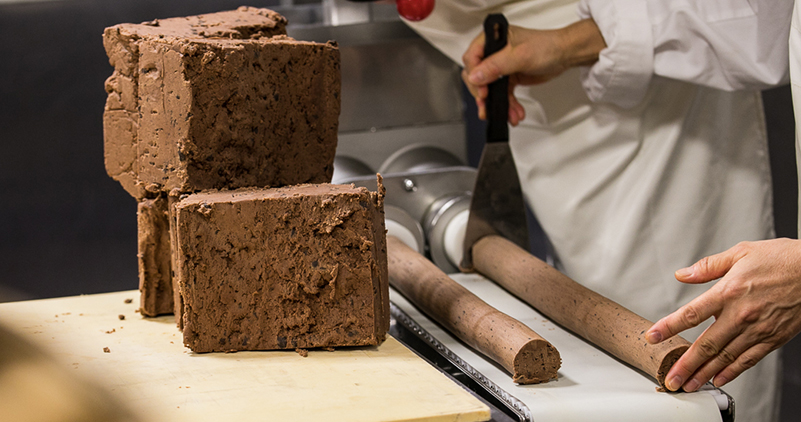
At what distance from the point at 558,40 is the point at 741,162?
0.59m

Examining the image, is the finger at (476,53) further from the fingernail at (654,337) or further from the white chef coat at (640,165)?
the fingernail at (654,337)

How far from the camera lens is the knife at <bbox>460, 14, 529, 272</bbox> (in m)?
1.65

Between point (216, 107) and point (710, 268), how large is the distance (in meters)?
0.86

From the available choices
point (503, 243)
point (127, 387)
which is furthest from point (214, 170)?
point (503, 243)

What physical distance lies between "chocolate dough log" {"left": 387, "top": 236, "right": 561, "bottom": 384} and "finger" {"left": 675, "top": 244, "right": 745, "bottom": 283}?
229 mm

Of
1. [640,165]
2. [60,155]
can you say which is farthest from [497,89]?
[60,155]

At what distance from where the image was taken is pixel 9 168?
2396mm

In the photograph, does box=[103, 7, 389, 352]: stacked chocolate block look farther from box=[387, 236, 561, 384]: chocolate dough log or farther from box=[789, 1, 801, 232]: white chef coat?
box=[789, 1, 801, 232]: white chef coat

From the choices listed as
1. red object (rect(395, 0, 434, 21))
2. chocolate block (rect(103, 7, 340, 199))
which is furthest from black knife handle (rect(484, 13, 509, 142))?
chocolate block (rect(103, 7, 340, 199))

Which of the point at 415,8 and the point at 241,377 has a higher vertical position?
the point at 415,8

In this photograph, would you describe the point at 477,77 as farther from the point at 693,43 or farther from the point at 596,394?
the point at 596,394

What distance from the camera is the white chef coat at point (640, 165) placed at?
1.67 meters

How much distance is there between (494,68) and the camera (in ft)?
5.48

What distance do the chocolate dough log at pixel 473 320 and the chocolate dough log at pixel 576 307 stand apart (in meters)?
0.13
